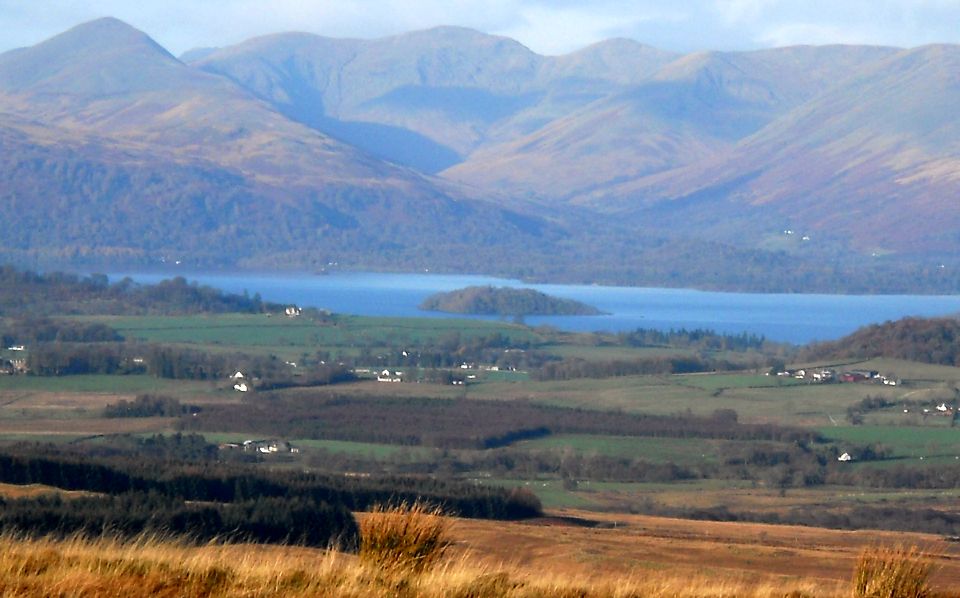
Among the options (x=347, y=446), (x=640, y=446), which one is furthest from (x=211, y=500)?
(x=640, y=446)

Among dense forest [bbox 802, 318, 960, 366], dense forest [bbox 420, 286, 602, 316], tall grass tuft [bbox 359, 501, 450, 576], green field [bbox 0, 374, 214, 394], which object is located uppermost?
dense forest [bbox 420, 286, 602, 316]

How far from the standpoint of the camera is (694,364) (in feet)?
251

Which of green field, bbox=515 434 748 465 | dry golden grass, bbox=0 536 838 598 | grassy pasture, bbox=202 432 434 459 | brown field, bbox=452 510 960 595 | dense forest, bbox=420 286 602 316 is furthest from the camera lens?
dense forest, bbox=420 286 602 316

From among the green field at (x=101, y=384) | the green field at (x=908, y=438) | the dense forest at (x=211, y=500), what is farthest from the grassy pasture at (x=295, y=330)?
the dense forest at (x=211, y=500)

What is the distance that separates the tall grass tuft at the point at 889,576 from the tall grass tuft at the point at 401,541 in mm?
2877

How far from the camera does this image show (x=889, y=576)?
1083 cm

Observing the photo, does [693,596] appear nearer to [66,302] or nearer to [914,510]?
[914,510]

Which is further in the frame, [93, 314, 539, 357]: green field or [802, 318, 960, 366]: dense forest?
[93, 314, 539, 357]: green field

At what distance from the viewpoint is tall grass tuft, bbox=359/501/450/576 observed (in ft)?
36.3

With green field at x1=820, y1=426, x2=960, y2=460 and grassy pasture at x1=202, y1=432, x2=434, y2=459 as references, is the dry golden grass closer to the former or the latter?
grassy pasture at x1=202, y1=432, x2=434, y2=459

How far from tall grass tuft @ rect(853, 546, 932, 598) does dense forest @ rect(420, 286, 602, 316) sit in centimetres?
10686

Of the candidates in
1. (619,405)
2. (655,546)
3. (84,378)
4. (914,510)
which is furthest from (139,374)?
(655,546)

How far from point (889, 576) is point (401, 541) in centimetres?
328

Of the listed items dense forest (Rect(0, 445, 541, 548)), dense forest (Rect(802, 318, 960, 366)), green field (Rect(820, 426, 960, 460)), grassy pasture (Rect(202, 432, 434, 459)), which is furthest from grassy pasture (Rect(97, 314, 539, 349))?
dense forest (Rect(0, 445, 541, 548))
